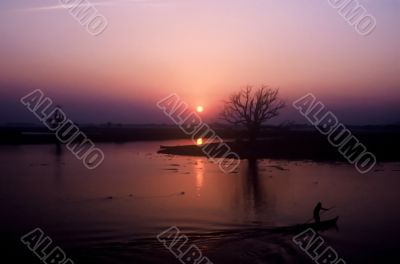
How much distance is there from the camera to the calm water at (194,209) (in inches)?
515

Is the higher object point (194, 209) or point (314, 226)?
point (314, 226)

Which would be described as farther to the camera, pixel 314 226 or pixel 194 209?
pixel 194 209

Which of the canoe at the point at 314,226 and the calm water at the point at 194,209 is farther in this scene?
the canoe at the point at 314,226

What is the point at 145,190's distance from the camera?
2386 centimetres

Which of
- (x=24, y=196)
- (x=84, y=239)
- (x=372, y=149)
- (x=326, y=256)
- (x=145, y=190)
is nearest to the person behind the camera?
(x=326, y=256)

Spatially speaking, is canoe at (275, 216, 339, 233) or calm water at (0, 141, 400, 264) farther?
canoe at (275, 216, 339, 233)

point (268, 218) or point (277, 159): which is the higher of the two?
point (277, 159)

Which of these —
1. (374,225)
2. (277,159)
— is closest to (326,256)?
(374,225)

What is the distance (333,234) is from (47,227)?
8.66m

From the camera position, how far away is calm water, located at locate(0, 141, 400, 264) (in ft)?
42.9

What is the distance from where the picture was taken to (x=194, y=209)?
18844 millimetres

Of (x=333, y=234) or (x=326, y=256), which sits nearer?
(x=326, y=256)

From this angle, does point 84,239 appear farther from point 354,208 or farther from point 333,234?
point 354,208

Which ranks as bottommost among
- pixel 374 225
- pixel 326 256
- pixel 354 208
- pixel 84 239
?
pixel 84 239
